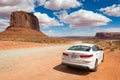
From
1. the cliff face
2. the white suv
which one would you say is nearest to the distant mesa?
the cliff face

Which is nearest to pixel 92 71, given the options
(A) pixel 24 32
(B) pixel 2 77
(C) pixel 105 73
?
(C) pixel 105 73

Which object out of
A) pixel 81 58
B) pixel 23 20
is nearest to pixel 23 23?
pixel 23 20

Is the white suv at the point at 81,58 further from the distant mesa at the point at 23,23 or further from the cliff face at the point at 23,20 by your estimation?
the cliff face at the point at 23,20

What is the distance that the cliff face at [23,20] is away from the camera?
147 meters

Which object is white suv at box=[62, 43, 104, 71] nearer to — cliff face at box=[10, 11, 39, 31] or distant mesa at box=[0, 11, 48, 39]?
distant mesa at box=[0, 11, 48, 39]

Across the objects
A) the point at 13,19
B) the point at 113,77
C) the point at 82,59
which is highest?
the point at 13,19

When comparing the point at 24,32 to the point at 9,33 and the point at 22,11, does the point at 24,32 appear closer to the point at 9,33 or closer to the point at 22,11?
the point at 9,33

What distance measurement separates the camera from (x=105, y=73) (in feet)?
28.9

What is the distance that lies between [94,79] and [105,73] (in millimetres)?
1429

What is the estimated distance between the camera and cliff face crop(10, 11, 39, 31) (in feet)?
482

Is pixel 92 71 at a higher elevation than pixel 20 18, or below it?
below

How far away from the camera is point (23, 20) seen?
150 metres

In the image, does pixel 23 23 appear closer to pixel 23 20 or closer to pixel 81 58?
pixel 23 20

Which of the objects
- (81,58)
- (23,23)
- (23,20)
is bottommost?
(81,58)
